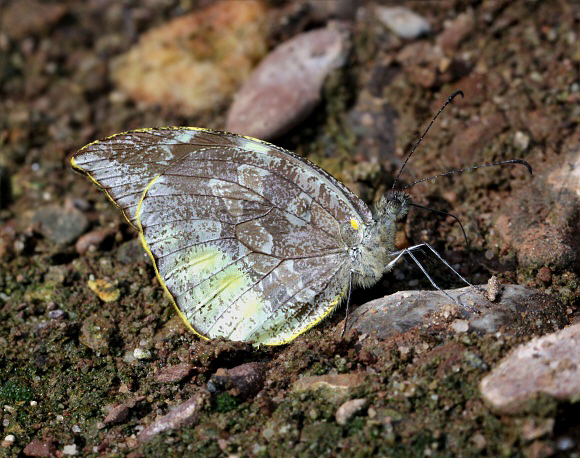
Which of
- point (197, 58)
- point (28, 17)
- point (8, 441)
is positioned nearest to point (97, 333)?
point (8, 441)

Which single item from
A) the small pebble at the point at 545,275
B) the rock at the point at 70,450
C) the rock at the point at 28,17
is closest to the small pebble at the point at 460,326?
the small pebble at the point at 545,275

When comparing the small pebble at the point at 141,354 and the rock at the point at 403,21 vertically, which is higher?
the rock at the point at 403,21

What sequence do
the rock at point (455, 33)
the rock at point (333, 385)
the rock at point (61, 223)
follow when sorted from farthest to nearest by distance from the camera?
the rock at point (455, 33) → the rock at point (61, 223) → the rock at point (333, 385)

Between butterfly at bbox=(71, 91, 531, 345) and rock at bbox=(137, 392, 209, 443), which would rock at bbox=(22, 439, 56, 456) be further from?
butterfly at bbox=(71, 91, 531, 345)

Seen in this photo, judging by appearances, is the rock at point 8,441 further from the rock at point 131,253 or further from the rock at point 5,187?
the rock at point 5,187

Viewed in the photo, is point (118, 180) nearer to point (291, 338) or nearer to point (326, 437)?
point (291, 338)

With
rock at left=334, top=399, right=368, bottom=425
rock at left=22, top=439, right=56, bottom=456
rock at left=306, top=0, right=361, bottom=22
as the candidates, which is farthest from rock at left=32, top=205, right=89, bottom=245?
rock at left=306, top=0, right=361, bottom=22

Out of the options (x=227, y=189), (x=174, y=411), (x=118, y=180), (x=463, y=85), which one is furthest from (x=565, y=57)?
(x=174, y=411)
